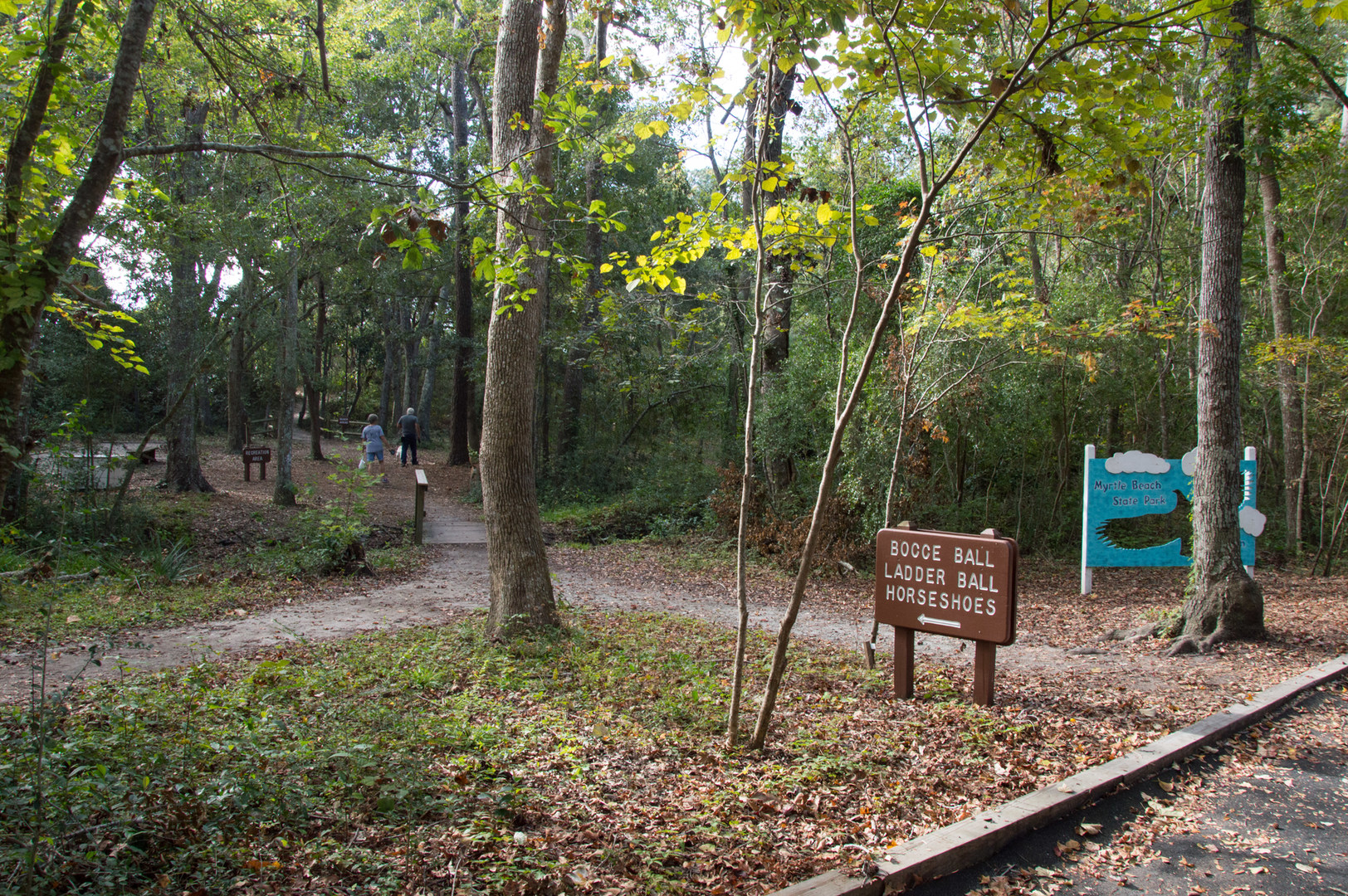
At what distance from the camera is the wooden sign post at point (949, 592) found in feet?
16.4

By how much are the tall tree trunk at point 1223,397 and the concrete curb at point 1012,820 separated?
217 centimetres

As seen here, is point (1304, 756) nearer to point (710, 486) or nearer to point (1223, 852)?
point (1223, 852)

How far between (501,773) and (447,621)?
4.26 metres

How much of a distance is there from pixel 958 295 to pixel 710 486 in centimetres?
794

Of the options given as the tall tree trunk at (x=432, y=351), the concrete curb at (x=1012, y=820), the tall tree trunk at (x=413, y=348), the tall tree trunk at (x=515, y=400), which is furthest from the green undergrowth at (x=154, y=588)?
the tall tree trunk at (x=413, y=348)

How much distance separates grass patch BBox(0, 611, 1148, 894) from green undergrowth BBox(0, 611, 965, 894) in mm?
13

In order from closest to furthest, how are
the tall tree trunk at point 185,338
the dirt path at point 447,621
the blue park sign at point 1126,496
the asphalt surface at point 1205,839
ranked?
the asphalt surface at point 1205,839 → the dirt path at point 447,621 → the blue park sign at point 1126,496 → the tall tree trunk at point 185,338

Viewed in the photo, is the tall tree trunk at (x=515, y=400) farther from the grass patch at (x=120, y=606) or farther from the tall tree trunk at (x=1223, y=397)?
the tall tree trunk at (x=1223, y=397)

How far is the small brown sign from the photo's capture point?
4.98 metres

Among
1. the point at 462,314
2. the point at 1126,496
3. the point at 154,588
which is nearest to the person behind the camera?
the point at 154,588

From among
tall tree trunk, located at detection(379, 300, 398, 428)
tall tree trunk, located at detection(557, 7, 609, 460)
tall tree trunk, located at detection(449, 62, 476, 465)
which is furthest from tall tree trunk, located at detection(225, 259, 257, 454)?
tall tree trunk, located at detection(379, 300, 398, 428)

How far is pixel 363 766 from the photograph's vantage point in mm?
3418

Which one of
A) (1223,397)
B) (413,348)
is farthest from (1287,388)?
(413,348)

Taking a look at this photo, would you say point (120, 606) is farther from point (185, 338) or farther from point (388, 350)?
point (388, 350)
